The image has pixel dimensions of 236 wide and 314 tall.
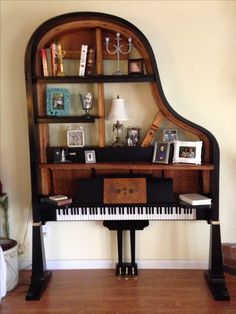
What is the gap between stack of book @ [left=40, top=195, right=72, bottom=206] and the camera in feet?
8.13

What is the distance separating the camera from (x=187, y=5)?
2.59 metres

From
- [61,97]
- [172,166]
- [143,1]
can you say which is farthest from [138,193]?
[143,1]

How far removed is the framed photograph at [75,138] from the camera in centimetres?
267

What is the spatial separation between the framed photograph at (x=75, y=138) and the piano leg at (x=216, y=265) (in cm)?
125

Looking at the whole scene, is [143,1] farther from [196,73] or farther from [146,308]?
[146,308]

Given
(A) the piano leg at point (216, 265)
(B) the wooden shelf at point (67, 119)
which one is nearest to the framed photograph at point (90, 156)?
(B) the wooden shelf at point (67, 119)

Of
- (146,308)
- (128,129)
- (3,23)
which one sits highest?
(3,23)

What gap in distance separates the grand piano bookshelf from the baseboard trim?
7.7 inches

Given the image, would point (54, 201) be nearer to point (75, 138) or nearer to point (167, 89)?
point (75, 138)

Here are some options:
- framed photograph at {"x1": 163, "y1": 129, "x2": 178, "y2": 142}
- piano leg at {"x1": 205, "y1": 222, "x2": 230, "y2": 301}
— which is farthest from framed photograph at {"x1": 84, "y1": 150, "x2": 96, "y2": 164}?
piano leg at {"x1": 205, "y1": 222, "x2": 230, "y2": 301}

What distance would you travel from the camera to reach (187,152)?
2.54 meters

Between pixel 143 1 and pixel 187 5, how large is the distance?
1.17ft

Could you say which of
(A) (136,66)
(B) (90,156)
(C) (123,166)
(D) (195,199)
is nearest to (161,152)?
(C) (123,166)

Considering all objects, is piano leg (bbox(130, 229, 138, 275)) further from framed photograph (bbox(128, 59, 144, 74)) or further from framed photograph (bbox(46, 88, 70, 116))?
framed photograph (bbox(128, 59, 144, 74))
